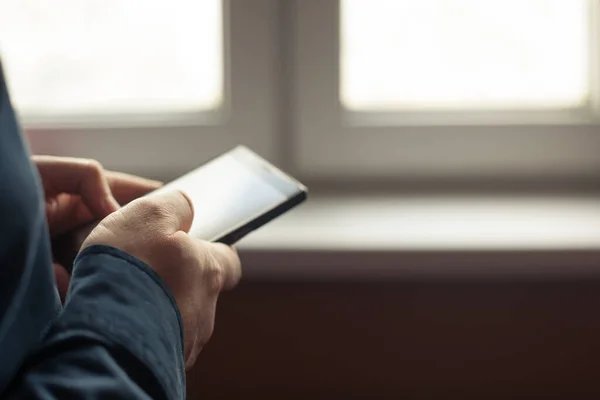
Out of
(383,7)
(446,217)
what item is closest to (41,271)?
(446,217)

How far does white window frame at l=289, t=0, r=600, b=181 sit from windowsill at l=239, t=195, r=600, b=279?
15cm

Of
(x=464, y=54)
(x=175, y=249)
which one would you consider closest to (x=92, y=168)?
(x=175, y=249)

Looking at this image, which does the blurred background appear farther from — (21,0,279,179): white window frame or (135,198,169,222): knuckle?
(135,198,169,222): knuckle

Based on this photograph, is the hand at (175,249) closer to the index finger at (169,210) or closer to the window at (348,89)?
the index finger at (169,210)

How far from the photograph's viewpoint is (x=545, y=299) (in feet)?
2.89

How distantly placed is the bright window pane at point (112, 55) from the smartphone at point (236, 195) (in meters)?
0.32

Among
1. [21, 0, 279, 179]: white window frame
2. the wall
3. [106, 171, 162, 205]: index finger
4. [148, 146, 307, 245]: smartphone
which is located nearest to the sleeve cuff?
[148, 146, 307, 245]: smartphone

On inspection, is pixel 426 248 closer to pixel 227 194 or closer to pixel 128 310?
pixel 227 194

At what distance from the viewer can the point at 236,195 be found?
2.32 feet

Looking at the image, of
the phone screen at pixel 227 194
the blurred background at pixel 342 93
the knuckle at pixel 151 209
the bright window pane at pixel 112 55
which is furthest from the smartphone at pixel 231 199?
the bright window pane at pixel 112 55

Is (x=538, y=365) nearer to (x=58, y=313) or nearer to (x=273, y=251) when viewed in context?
(x=273, y=251)

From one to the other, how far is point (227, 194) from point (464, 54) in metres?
0.48

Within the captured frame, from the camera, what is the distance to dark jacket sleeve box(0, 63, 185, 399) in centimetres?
39

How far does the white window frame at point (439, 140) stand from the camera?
3.40 ft
